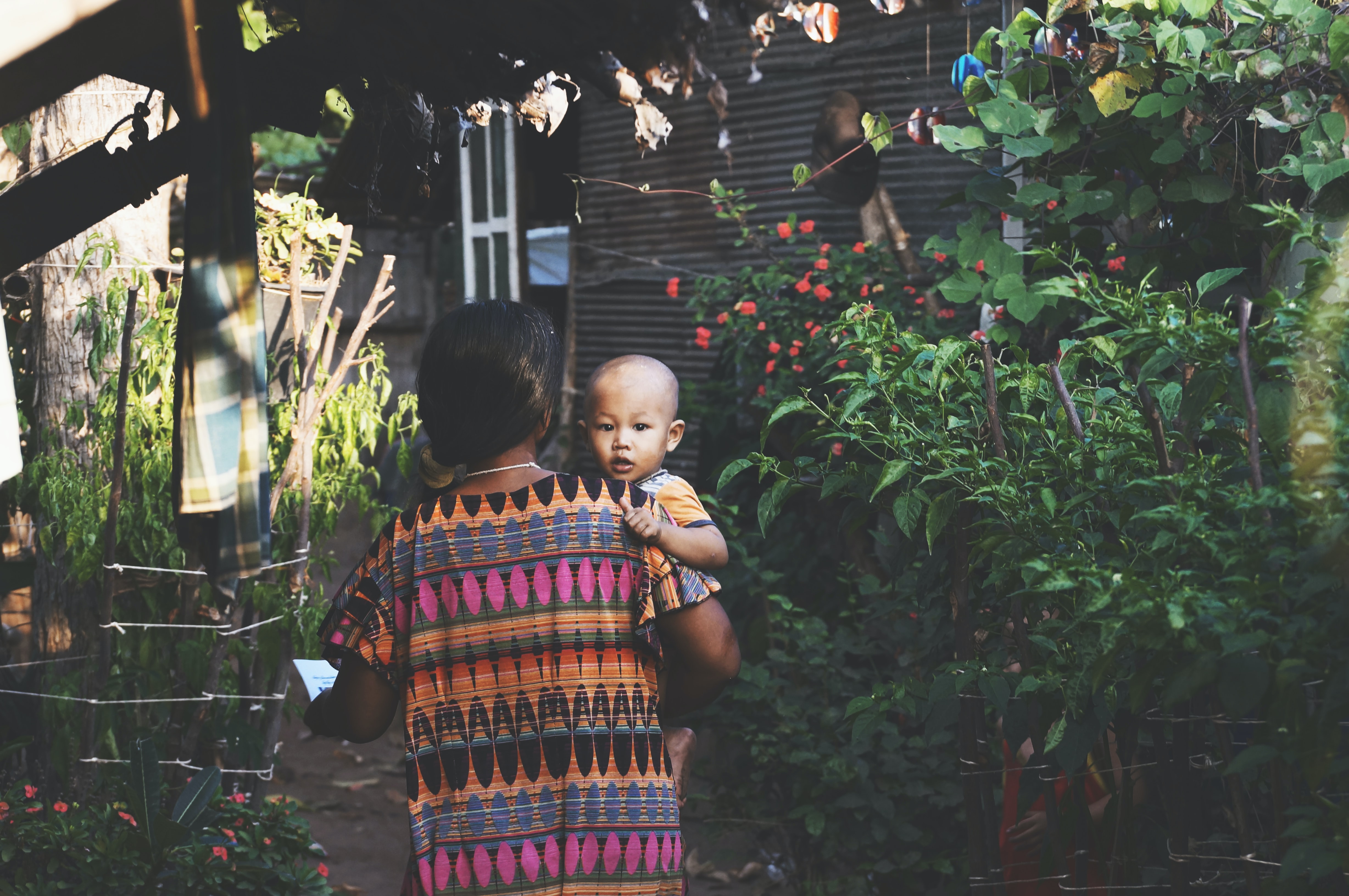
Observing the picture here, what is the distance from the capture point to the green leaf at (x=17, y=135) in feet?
12.4

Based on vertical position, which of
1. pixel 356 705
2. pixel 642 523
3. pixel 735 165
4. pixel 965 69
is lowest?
pixel 356 705

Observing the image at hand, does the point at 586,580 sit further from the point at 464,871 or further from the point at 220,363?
the point at 220,363

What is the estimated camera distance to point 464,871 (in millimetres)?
1812

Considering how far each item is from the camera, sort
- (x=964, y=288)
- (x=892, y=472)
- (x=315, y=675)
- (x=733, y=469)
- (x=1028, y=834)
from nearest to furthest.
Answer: (x=892, y=472), (x=733, y=469), (x=1028, y=834), (x=315, y=675), (x=964, y=288)

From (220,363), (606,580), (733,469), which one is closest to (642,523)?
(606,580)

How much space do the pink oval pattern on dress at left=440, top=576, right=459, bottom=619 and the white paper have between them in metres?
1.02

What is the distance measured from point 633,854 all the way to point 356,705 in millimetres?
514

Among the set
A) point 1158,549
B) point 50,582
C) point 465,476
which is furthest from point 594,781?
point 50,582

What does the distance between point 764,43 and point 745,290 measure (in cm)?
355

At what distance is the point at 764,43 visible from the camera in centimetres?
185

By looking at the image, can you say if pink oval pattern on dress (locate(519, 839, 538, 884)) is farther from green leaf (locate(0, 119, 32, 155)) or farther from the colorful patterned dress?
green leaf (locate(0, 119, 32, 155))

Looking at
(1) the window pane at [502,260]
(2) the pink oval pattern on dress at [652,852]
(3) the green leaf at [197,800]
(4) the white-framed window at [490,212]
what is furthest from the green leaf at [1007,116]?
(1) the window pane at [502,260]

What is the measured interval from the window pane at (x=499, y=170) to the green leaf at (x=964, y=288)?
477 centimetres

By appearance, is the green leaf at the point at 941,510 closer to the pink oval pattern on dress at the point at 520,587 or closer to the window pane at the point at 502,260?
the pink oval pattern on dress at the point at 520,587
